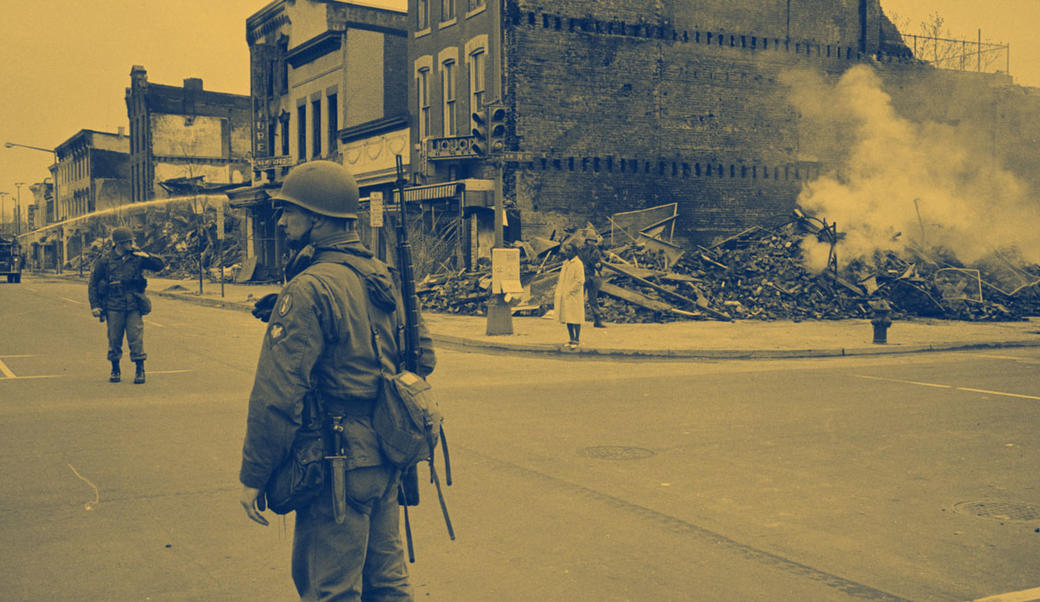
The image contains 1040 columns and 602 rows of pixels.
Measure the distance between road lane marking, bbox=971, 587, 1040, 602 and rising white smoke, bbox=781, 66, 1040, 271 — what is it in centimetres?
2163

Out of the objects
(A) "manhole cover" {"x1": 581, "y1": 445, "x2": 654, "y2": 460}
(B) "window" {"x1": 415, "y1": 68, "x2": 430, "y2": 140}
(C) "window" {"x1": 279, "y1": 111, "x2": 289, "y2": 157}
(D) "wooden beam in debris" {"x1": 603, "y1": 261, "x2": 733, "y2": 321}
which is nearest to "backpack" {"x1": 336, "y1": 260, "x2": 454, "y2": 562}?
(A) "manhole cover" {"x1": 581, "y1": 445, "x2": 654, "y2": 460}

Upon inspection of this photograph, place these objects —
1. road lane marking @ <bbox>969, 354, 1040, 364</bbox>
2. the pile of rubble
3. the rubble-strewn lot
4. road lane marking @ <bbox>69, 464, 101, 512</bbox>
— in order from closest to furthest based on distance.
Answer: road lane marking @ <bbox>69, 464, 101, 512</bbox>, road lane marking @ <bbox>969, 354, 1040, 364</bbox>, the rubble-strewn lot, the pile of rubble

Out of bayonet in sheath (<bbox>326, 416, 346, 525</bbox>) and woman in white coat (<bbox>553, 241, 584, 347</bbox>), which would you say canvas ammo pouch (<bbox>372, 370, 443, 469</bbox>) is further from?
woman in white coat (<bbox>553, 241, 584, 347</bbox>)

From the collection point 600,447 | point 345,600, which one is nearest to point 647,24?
point 600,447

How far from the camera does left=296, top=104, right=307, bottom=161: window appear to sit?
3872cm

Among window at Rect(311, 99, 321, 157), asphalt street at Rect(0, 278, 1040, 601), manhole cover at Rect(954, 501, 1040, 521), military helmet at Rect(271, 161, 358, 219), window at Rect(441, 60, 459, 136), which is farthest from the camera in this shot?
window at Rect(311, 99, 321, 157)

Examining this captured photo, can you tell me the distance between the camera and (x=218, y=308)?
26.9 metres

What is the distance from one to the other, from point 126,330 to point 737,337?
10.7 metres

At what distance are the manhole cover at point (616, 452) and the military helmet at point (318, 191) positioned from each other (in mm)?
4416

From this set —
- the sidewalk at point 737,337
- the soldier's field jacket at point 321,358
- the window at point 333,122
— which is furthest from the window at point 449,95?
the soldier's field jacket at point 321,358

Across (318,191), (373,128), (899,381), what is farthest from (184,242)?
(318,191)

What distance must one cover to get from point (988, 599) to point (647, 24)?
82.1 feet

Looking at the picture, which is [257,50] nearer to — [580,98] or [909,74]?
[580,98]

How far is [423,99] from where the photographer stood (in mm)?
30438
